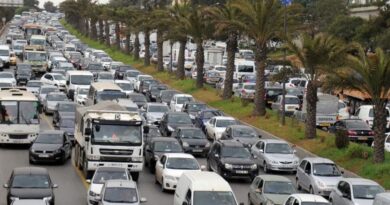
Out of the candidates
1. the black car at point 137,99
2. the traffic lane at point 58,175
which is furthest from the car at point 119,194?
the black car at point 137,99

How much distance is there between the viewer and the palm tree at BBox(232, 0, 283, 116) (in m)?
50.9

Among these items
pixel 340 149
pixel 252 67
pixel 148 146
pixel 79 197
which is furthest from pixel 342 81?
pixel 252 67

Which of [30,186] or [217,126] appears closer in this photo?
[30,186]

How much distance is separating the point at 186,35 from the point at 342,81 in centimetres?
3414

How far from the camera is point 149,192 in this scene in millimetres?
30562

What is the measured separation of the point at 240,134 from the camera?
4084cm

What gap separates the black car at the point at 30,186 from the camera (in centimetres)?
2500

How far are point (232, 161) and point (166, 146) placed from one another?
326 cm

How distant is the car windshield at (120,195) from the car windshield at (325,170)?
870 centimetres

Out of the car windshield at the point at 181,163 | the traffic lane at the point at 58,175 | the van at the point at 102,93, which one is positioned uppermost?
the van at the point at 102,93

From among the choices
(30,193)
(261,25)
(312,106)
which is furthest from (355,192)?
(261,25)

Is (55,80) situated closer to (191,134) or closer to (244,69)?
(244,69)

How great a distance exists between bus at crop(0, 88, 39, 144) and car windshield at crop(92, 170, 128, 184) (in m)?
12.2

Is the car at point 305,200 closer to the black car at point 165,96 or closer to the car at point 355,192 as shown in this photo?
the car at point 355,192
